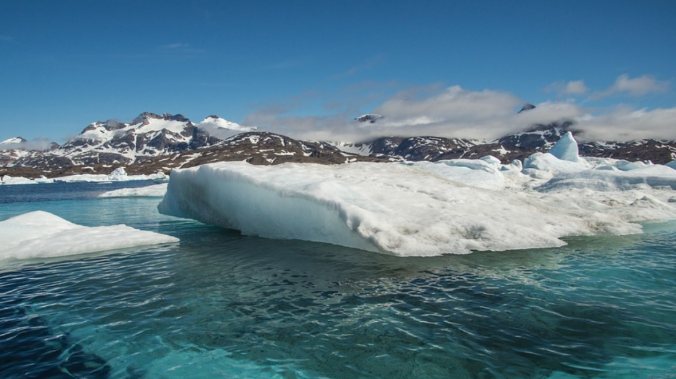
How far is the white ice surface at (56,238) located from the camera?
1434 cm

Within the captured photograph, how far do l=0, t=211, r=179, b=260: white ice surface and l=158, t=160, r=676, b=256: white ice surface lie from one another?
362 centimetres

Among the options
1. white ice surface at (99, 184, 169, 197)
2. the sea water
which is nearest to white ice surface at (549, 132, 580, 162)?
the sea water

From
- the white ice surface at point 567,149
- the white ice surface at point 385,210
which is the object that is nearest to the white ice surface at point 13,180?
the white ice surface at point 385,210

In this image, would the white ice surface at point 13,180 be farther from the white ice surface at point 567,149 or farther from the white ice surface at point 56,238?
the white ice surface at point 567,149

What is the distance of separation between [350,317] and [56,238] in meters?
13.8

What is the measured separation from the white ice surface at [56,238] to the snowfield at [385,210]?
364cm

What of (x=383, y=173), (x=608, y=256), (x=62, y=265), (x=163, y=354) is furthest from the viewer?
(x=383, y=173)

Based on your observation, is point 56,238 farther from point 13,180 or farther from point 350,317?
point 13,180

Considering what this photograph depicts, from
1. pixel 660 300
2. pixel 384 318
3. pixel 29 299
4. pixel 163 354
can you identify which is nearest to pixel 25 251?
pixel 29 299

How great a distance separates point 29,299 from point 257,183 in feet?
26.6

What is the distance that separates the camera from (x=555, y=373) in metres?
5.65

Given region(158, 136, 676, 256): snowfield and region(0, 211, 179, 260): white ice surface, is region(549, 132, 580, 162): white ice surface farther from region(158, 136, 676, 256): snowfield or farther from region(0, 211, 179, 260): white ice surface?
region(0, 211, 179, 260): white ice surface

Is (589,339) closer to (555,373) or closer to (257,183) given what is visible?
(555,373)

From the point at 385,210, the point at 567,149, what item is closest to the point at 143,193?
the point at 385,210
